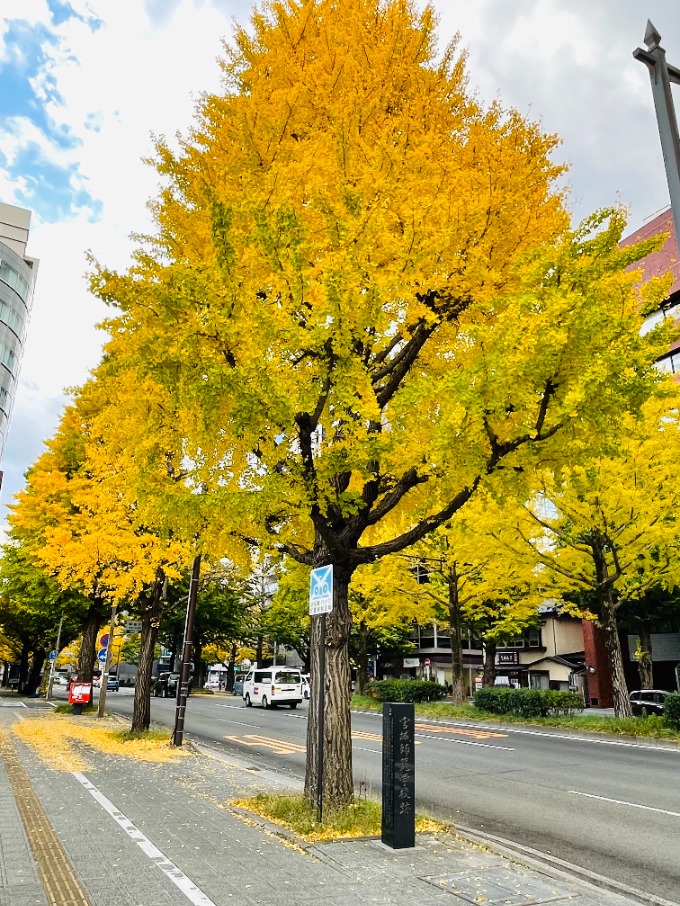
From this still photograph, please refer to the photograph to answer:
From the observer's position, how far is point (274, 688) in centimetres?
3278

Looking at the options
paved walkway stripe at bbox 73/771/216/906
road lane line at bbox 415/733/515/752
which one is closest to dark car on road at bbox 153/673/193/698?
road lane line at bbox 415/733/515/752

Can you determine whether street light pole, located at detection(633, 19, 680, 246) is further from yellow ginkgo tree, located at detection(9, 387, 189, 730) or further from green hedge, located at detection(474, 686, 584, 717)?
green hedge, located at detection(474, 686, 584, 717)

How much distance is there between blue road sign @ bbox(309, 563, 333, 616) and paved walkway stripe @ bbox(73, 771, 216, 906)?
273 centimetres

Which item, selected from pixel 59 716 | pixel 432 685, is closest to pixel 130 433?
pixel 59 716

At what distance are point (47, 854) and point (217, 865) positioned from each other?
164cm

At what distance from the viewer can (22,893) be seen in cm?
485

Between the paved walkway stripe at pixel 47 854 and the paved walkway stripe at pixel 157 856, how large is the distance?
2.24ft

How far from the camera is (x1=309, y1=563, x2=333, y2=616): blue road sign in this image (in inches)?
283

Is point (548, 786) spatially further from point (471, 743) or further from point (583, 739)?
point (583, 739)

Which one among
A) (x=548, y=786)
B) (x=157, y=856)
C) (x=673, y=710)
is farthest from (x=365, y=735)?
(x=157, y=856)

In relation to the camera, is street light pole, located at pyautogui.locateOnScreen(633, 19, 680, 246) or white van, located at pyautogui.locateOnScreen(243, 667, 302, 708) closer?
street light pole, located at pyautogui.locateOnScreen(633, 19, 680, 246)

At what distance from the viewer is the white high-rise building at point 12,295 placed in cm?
5834

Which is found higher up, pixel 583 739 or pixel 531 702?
pixel 531 702

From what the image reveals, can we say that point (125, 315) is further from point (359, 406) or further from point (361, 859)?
point (361, 859)
